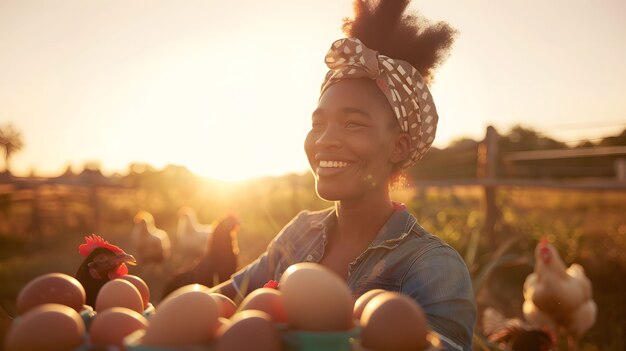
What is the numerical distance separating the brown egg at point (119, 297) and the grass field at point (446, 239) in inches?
23.2

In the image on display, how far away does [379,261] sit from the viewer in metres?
1.67

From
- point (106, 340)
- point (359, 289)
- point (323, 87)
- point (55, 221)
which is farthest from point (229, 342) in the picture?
point (55, 221)

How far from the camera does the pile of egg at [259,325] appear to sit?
77 cm

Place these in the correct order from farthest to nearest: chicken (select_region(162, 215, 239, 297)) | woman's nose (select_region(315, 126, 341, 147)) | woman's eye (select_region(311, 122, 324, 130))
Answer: chicken (select_region(162, 215, 239, 297))
woman's eye (select_region(311, 122, 324, 130))
woman's nose (select_region(315, 126, 341, 147))

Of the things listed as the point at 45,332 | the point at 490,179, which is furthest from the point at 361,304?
the point at 490,179

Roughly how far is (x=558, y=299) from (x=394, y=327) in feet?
16.0

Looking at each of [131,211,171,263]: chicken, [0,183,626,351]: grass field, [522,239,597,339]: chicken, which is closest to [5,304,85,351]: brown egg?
[0,183,626,351]: grass field

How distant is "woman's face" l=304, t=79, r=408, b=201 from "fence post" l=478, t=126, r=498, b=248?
6.35 metres

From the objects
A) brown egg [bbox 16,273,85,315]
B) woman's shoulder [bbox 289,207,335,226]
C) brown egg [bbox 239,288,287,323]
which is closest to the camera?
brown egg [bbox 239,288,287,323]

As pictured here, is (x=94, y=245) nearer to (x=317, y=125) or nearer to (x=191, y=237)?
(x=317, y=125)

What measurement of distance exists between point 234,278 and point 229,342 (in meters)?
1.26

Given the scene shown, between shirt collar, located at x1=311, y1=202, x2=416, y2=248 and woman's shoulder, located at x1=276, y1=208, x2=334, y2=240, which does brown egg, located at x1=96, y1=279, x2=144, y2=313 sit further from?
woman's shoulder, located at x1=276, y1=208, x2=334, y2=240

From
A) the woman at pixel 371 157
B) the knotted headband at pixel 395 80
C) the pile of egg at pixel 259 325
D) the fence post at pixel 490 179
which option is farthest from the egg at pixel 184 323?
the fence post at pixel 490 179

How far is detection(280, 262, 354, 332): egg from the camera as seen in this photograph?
32.0 inches
